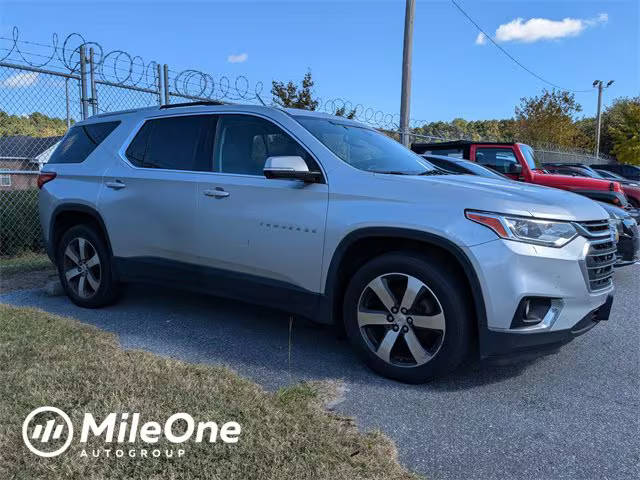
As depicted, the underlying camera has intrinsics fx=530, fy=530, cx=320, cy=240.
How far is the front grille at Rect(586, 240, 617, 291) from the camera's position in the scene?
3.28 m

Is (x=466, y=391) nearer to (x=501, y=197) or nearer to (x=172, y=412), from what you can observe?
(x=501, y=197)

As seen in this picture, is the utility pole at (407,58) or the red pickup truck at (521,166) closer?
the red pickup truck at (521,166)

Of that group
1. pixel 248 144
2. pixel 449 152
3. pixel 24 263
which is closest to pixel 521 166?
pixel 449 152

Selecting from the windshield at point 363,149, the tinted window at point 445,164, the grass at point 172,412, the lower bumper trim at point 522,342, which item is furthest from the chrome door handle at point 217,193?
the tinted window at point 445,164

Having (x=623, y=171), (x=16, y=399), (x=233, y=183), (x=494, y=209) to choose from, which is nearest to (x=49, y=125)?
(x=233, y=183)

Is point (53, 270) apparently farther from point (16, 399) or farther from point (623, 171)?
point (623, 171)

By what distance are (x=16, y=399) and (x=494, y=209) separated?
2.93m

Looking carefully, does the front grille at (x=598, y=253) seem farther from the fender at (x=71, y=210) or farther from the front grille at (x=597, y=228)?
the fender at (x=71, y=210)

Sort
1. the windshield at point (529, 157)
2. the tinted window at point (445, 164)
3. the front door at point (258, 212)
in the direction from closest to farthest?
1. the front door at point (258, 212)
2. the tinted window at point (445, 164)
3. the windshield at point (529, 157)

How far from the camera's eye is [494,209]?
310 cm

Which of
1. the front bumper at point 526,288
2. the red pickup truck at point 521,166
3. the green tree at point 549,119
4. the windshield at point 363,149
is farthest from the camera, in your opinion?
the green tree at point 549,119

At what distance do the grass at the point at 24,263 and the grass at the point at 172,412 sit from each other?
313 cm

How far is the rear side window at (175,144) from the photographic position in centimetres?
434

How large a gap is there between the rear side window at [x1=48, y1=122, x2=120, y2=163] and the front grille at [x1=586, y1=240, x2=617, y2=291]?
419 centimetres
